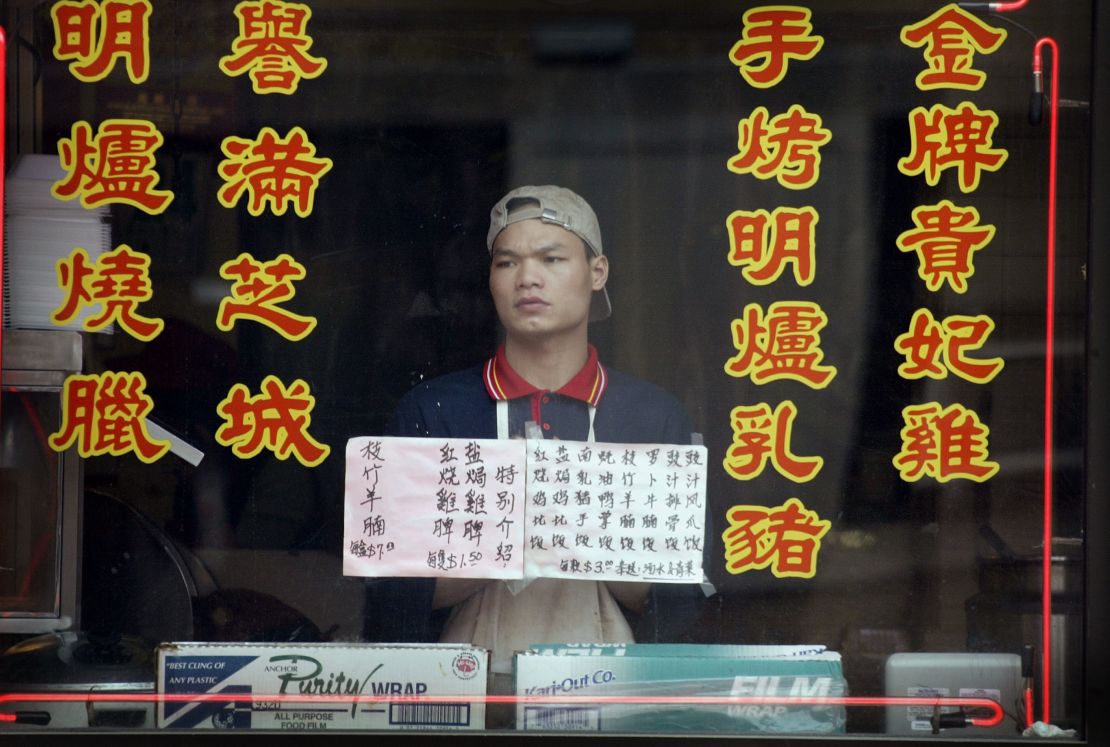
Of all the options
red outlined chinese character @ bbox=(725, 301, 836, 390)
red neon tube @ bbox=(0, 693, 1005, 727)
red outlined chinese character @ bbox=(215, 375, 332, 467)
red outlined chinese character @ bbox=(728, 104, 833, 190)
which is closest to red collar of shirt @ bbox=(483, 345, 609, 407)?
red outlined chinese character @ bbox=(725, 301, 836, 390)

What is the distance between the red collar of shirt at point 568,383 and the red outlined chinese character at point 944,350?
69 centimetres

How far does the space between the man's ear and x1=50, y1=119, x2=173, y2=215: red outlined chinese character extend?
0.96 m

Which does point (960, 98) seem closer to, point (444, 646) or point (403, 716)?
point (444, 646)

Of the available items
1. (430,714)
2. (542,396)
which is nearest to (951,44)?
(542,396)

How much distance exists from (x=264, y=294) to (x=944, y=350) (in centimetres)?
153

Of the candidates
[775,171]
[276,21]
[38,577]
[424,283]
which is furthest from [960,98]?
[38,577]

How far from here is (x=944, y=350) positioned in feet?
9.13

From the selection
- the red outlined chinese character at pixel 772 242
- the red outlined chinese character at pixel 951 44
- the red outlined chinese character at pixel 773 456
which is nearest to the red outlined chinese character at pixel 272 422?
the red outlined chinese character at pixel 773 456

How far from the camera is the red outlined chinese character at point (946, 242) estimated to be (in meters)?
2.78

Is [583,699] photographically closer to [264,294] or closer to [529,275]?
[529,275]

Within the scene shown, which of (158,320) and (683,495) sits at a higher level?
(158,320)

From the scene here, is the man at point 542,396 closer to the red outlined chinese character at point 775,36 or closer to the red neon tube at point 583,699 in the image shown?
the red neon tube at point 583,699

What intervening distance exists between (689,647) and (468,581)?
52 centimetres

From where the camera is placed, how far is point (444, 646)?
9.20 feet
